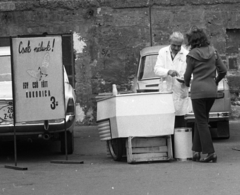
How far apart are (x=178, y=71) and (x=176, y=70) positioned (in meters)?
0.03

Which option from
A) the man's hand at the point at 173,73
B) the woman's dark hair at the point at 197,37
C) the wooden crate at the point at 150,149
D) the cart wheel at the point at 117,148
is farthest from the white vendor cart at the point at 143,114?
the woman's dark hair at the point at 197,37

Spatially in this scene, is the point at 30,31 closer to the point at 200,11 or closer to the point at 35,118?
the point at 200,11

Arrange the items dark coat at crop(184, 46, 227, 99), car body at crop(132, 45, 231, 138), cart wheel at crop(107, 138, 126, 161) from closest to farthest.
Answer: dark coat at crop(184, 46, 227, 99) → cart wheel at crop(107, 138, 126, 161) → car body at crop(132, 45, 231, 138)

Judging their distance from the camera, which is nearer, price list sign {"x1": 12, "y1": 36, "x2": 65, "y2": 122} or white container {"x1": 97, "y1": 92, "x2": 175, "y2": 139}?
white container {"x1": 97, "y1": 92, "x2": 175, "y2": 139}

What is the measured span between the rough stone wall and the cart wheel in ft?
23.4

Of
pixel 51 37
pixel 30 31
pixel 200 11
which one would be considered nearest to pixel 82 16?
pixel 30 31

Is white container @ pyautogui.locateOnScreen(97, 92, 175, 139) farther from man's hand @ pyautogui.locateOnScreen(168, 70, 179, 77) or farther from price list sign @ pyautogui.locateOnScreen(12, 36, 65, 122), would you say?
price list sign @ pyautogui.locateOnScreen(12, 36, 65, 122)

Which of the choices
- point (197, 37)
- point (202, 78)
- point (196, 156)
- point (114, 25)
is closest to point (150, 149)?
point (196, 156)

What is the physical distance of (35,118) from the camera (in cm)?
995

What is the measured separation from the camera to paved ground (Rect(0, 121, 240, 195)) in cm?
752

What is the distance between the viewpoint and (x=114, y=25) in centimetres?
1733

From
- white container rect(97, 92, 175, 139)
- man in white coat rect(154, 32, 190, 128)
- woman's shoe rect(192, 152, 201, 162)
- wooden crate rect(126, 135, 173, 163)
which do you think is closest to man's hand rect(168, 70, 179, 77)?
man in white coat rect(154, 32, 190, 128)

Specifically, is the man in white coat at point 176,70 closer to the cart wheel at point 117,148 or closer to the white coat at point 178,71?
the white coat at point 178,71

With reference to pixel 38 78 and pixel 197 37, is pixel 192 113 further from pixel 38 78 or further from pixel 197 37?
pixel 38 78
